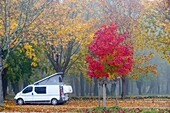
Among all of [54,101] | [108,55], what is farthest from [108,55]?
[54,101]

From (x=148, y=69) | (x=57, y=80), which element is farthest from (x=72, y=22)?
(x=148, y=69)

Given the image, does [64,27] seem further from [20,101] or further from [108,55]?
[108,55]

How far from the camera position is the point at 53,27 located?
28.0 meters

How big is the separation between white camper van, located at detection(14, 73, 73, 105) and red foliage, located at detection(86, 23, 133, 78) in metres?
7.90

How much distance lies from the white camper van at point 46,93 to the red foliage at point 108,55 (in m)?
7.90

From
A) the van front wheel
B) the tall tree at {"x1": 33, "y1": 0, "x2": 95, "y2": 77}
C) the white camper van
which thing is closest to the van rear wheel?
the white camper van

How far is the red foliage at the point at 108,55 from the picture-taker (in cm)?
2030

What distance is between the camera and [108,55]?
20.6 meters

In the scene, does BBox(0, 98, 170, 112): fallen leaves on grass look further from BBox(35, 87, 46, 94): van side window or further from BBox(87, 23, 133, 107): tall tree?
BBox(87, 23, 133, 107): tall tree

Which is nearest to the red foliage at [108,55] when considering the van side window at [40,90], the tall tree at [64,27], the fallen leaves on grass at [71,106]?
the fallen leaves on grass at [71,106]

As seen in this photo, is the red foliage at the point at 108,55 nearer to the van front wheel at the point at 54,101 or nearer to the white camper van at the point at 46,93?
the white camper van at the point at 46,93

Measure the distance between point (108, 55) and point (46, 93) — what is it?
9829 mm

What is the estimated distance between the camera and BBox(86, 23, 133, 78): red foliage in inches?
799

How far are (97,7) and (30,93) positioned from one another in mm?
12366
